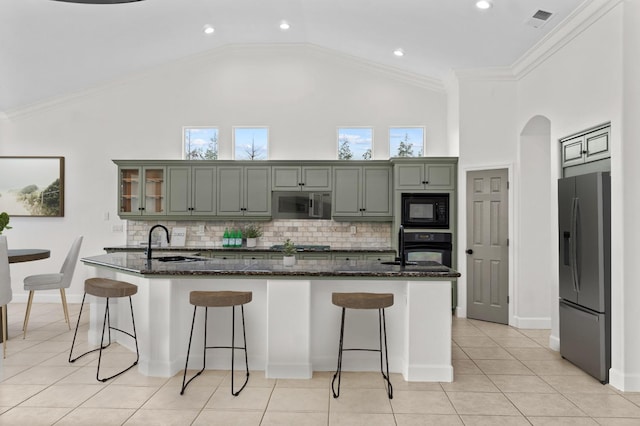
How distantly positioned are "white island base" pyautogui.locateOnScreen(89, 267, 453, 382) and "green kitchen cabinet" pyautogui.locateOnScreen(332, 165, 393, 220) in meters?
2.68

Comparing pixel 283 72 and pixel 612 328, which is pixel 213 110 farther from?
pixel 612 328

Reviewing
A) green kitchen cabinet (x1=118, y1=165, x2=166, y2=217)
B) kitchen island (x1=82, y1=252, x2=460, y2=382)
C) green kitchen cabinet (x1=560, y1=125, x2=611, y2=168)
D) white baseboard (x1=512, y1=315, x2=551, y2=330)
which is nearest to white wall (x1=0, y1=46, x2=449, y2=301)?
green kitchen cabinet (x1=118, y1=165, x2=166, y2=217)

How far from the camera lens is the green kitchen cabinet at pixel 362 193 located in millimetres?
6284

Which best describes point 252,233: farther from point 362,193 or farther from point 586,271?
point 586,271

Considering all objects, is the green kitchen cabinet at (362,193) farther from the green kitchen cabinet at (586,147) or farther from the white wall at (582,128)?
the green kitchen cabinet at (586,147)

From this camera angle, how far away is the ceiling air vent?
419 centimetres

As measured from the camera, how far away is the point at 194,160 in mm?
6422

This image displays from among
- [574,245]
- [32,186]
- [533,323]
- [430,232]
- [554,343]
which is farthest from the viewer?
[32,186]

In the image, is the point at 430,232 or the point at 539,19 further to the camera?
the point at 430,232

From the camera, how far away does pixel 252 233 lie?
6.53 meters

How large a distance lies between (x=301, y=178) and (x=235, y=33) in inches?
93.0

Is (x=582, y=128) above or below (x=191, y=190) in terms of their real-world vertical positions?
above

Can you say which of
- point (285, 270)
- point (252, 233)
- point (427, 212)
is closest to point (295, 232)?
point (252, 233)

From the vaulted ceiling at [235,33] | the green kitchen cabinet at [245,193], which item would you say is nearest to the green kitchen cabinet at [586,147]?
the vaulted ceiling at [235,33]
